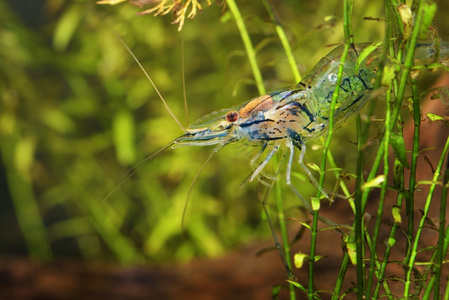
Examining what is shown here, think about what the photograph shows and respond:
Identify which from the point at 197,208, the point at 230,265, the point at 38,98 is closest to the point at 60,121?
the point at 38,98

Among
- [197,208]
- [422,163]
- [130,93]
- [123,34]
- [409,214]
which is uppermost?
[123,34]

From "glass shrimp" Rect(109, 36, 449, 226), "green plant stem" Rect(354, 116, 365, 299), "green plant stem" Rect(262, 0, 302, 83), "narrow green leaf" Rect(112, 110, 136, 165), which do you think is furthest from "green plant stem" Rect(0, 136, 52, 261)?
"green plant stem" Rect(354, 116, 365, 299)

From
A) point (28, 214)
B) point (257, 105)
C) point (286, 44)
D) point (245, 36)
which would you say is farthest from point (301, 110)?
point (28, 214)

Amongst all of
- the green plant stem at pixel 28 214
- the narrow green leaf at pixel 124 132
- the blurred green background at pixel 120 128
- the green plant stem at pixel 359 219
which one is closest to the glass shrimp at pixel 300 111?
the green plant stem at pixel 359 219

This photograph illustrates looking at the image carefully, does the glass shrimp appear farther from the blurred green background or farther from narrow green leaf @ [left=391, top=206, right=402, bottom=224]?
the blurred green background

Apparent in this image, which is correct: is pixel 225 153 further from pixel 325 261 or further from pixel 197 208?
pixel 325 261
